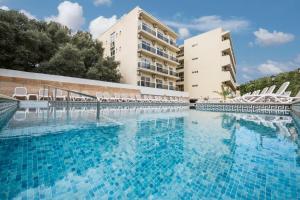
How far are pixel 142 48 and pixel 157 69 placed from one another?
155 inches

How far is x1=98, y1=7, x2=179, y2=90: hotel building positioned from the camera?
77.8ft

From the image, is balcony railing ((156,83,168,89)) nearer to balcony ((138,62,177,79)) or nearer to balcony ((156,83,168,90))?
balcony ((156,83,168,90))

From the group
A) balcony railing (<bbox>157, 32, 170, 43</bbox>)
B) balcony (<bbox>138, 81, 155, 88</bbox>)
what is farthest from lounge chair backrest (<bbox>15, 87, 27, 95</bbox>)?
balcony railing (<bbox>157, 32, 170, 43</bbox>)

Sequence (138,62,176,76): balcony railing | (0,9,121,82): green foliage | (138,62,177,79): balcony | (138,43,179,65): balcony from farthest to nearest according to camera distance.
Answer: (138,43,179,65): balcony, (138,62,177,79): balcony, (138,62,176,76): balcony railing, (0,9,121,82): green foliage

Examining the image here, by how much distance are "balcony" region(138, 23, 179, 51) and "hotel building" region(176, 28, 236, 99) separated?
12.0 feet

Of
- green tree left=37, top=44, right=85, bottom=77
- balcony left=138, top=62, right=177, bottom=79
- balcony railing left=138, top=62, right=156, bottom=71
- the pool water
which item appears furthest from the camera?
balcony left=138, top=62, right=177, bottom=79

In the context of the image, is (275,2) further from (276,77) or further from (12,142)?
(12,142)

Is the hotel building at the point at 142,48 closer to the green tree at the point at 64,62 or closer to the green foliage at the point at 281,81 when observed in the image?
the green tree at the point at 64,62

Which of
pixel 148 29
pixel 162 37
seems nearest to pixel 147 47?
pixel 148 29

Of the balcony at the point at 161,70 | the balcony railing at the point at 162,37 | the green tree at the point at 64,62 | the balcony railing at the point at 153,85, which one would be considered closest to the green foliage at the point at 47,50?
the green tree at the point at 64,62

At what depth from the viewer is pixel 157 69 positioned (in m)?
26.4

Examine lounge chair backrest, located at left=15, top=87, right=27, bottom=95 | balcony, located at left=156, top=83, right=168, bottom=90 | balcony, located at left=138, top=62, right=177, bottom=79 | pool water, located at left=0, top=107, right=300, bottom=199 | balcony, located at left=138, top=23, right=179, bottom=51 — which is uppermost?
balcony, located at left=138, top=23, right=179, bottom=51

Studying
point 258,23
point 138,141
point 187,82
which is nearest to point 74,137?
point 138,141

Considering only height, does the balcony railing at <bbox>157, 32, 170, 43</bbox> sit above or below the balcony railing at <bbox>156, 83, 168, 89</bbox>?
above
